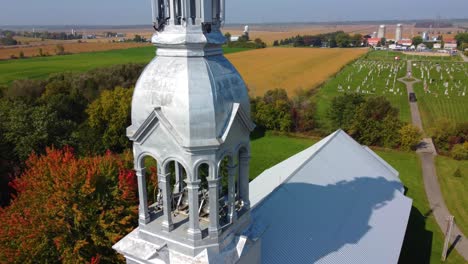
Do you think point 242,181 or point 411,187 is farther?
point 411,187

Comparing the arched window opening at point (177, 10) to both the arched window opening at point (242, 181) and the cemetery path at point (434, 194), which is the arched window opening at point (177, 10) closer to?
the arched window opening at point (242, 181)

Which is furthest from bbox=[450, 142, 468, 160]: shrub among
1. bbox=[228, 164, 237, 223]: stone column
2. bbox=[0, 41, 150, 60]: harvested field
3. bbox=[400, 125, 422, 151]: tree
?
bbox=[0, 41, 150, 60]: harvested field

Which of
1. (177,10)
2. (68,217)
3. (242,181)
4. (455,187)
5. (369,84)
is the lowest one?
(455,187)

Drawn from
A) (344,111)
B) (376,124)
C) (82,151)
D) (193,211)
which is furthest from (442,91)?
(193,211)

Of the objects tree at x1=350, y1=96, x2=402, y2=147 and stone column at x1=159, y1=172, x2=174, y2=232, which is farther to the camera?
tree at x1=350, y1=96, x2=402, y2=147

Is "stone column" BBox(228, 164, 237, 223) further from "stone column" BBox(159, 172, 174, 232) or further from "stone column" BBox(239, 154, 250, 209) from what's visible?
"stone column" BBox(159, 172, 174, 232)

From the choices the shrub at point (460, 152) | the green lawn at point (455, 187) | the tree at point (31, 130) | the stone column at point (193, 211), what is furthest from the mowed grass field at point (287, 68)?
the stone column at point (193, 211)

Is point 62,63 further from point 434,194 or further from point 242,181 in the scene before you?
point 242,181
